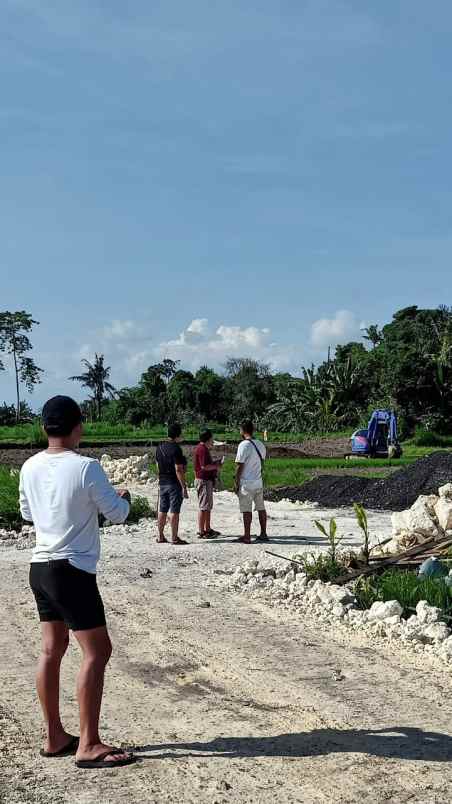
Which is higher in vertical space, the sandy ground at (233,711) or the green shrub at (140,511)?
the green shrub at (140,511)

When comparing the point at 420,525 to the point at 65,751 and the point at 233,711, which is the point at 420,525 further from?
the point at 65,751

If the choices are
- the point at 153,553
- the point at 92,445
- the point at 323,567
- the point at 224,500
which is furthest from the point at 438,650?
the point at 92,445

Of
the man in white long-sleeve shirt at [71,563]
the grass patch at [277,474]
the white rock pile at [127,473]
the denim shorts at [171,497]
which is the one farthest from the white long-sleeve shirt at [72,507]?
the white rock pile at [127,473]

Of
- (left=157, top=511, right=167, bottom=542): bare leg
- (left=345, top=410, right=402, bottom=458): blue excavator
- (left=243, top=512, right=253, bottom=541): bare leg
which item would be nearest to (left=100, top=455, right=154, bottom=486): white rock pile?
(left=157, top=511, right=167, bottom=542): bare leg

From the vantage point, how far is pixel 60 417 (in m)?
4.88

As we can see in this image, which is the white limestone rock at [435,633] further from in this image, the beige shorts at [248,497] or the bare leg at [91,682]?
the beige shorts at [248,497]

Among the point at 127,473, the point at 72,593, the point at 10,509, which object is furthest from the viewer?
the point at 127,473

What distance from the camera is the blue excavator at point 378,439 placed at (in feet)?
109

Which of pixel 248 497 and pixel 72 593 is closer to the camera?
pixel 72 593

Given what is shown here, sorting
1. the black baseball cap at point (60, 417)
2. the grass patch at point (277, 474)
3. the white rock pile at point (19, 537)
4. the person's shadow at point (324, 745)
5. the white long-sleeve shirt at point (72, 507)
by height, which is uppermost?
the black baseball cap at point (60, 417)

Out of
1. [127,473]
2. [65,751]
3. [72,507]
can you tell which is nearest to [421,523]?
[65,751]

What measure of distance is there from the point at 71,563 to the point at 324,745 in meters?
1.82

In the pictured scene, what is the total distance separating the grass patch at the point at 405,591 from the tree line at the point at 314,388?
36696 millimetres

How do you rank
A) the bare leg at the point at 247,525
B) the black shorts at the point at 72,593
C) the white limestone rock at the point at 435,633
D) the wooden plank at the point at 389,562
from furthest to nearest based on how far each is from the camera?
the bare leg at the point at 247,525 → the wooden plank at the point at 389,562 → the white limestone rock at the point at 435,633 → the black shorts at the point at 72,593
